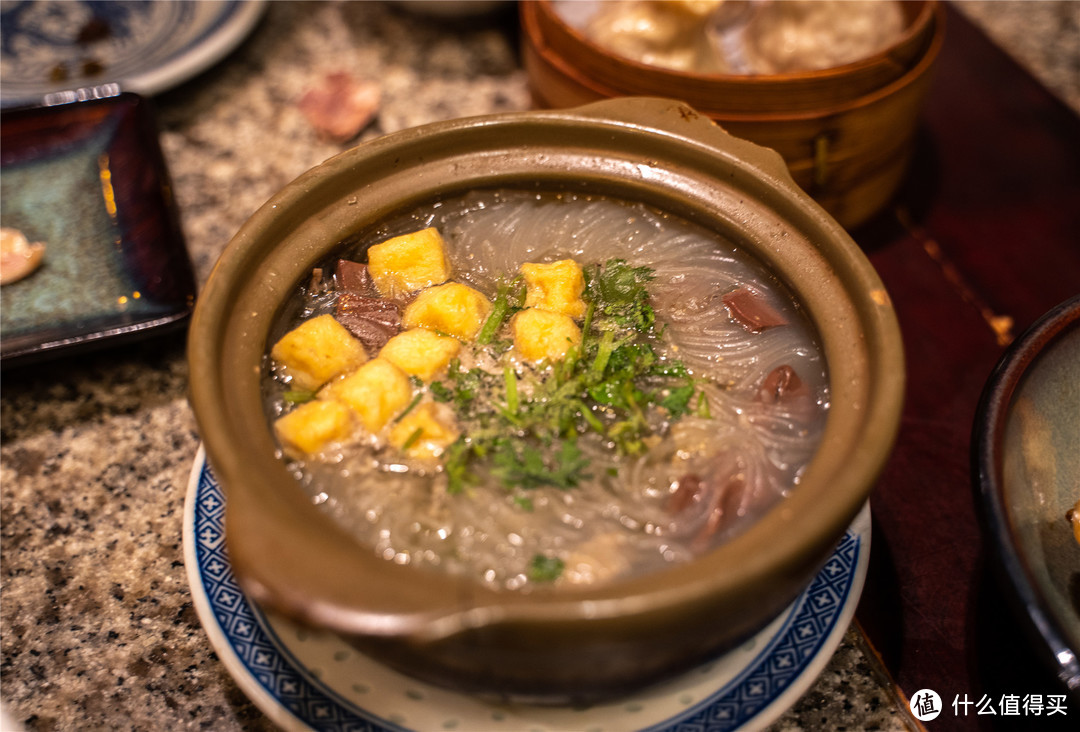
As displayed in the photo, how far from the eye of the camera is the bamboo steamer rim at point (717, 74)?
88.0 inches

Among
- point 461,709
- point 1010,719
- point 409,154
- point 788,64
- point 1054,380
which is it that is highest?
point 409,154

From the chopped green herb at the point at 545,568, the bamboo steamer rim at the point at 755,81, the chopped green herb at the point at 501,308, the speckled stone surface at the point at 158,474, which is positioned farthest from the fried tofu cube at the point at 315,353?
the bamboo steamer rim at the point at 755,81

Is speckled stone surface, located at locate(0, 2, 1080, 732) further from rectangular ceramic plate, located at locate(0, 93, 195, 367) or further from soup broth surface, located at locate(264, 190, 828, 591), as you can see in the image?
soup broth surface, located at locate(264, 190, 828, 591)

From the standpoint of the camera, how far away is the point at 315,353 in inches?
62.7

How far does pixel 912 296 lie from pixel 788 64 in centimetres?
87

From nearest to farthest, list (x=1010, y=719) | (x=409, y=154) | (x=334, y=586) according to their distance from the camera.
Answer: (x=334, y=586) < (x=1010, y=719) < (x=409, y=154)

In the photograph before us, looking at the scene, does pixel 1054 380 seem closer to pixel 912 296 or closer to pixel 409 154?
pixel 912 296

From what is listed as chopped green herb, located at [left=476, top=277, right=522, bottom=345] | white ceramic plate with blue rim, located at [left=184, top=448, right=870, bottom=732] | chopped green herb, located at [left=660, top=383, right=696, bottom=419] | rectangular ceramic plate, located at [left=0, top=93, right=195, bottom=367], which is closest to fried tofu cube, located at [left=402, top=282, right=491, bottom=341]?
chopped green herb, located at [left=476, top=277, right=522, bottom=345]

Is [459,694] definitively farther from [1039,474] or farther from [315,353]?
[1039,474]

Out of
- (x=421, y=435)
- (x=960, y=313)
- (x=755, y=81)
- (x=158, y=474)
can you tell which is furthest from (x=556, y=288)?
(x=960, y=313)

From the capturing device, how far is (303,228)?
5.59ft

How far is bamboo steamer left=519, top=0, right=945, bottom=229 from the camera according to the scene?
2262 millimetres

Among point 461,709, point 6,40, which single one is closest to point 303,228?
point 461,709

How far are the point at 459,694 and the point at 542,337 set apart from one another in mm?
700
